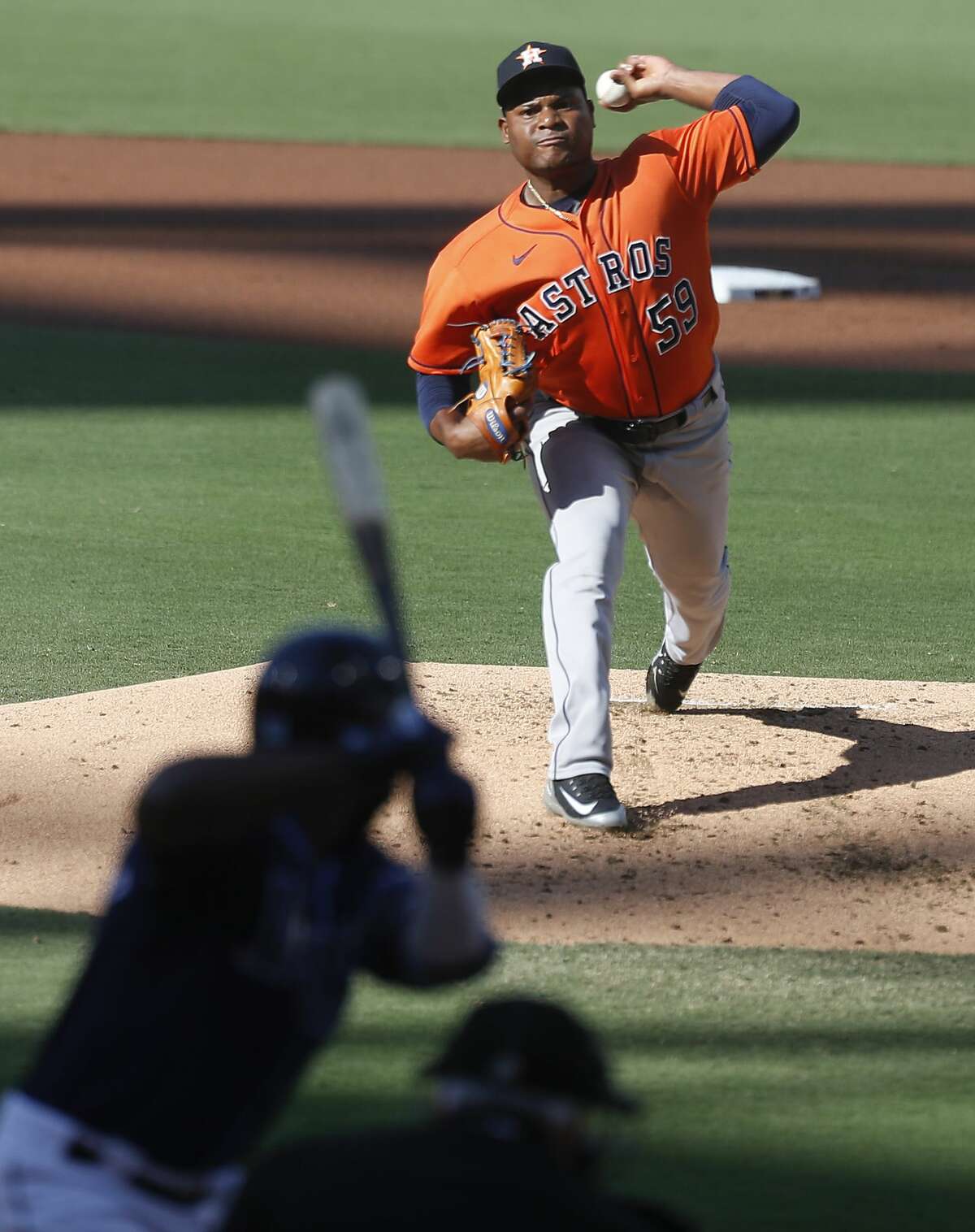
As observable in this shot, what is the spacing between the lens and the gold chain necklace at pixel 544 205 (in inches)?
207

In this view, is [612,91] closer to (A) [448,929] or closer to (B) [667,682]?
(B) [667,682]

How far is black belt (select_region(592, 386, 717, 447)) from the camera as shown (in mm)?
5340

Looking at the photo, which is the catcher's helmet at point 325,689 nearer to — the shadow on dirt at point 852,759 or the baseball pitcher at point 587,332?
the baseball pitcher at point 587,332

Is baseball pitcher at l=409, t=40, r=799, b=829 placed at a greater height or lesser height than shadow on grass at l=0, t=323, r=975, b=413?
greater

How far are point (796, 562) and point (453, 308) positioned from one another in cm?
352

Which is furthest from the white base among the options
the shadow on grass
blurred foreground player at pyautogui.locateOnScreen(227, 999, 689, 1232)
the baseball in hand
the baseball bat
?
blurred foreground player at pyautogui.locateOnScreen(227, 999, 689, 1232)

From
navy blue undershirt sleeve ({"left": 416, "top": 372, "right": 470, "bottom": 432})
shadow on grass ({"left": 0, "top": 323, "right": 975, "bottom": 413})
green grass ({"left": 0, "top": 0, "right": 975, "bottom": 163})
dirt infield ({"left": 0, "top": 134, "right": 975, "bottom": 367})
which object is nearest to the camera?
navy blue undershirt sleeve ({"left": 416, "top": 372, "right": 470, "bottom": 432})

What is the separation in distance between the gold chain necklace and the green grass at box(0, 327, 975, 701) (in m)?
2.07

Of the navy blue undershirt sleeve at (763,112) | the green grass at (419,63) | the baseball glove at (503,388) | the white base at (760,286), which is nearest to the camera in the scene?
the baseball glove at (503,388)

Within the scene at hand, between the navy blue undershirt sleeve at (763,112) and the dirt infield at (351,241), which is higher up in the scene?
the navy blue undershirt sleeve at (763,112)

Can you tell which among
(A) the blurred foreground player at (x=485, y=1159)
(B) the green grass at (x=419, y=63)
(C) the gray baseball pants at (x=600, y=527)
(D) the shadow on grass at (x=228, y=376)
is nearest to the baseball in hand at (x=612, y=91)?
(C) the gray baseball pants at (x=600, y=527)

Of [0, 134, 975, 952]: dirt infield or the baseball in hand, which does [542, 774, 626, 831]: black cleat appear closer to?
[0, 134, 975, 952]: dirt infield

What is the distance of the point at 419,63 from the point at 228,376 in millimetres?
21493

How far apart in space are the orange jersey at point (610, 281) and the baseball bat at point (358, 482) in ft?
10.0
